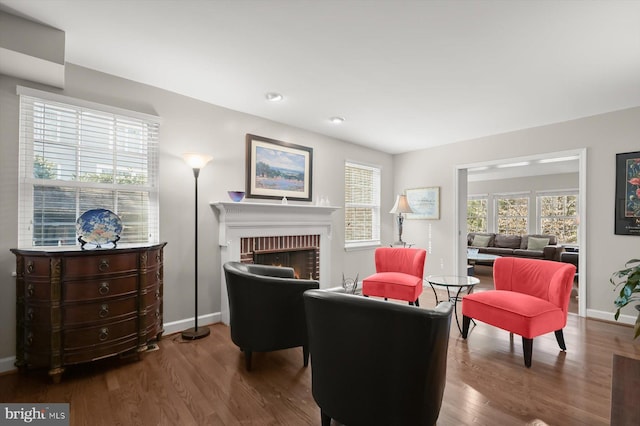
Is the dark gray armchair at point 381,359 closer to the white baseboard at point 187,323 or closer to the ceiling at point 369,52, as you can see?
the ceiling at point 369,52

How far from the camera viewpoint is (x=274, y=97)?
3.32 metres

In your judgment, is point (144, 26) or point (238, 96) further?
point (238, 96)

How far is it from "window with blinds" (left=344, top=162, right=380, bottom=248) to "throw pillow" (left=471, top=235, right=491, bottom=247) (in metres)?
4.30

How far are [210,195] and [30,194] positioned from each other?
59.0 inches

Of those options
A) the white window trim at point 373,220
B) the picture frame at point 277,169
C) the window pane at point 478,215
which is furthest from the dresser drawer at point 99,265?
the window pane at point 478,215

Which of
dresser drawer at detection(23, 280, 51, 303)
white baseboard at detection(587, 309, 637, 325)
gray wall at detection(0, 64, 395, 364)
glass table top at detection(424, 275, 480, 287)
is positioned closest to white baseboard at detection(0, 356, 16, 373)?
gray wall at detection(0, 64, 395, 364)

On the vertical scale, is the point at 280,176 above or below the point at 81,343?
above

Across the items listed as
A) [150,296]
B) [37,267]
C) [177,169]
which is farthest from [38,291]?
[177,169]

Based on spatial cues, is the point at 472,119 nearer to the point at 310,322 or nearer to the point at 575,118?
the point at 575,118

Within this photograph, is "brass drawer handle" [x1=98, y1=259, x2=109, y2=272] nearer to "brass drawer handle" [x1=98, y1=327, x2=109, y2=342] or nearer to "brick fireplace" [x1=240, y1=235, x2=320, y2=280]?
"brass drawer handle" [x1=98, y1=327, x2=109, y2=342]

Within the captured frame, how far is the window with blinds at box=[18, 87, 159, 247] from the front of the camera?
249 centimetres

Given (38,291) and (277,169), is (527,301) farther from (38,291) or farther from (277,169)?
(38,291)

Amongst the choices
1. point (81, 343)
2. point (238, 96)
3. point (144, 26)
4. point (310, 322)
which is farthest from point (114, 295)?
point (238, 96)

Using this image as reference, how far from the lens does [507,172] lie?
826 centimetres
